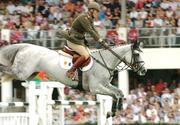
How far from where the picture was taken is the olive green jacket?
583 inches

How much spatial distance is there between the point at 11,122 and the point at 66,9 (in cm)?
1292

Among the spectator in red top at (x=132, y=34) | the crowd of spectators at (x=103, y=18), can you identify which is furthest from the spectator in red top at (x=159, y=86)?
the spectator in red top at (x=132, y=34)

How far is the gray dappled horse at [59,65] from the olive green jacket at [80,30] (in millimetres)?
491

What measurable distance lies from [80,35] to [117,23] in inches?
390

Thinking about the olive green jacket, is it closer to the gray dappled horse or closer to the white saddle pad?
the white saddle pad

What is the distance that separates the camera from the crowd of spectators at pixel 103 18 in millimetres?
24281

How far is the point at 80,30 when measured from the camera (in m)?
15.2

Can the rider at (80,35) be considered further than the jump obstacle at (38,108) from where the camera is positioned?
Yes

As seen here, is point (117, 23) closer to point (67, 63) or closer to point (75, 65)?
point (67, 63)

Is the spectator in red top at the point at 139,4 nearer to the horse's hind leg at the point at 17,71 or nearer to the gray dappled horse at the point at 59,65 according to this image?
the gray dappled horse at the point at 59,65

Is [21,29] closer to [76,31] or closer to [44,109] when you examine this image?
[76,31]

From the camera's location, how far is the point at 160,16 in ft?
80.2

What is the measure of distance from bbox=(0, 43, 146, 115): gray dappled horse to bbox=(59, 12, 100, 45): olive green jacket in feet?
1.61

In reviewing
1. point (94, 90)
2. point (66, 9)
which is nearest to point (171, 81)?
point (66, 9)
